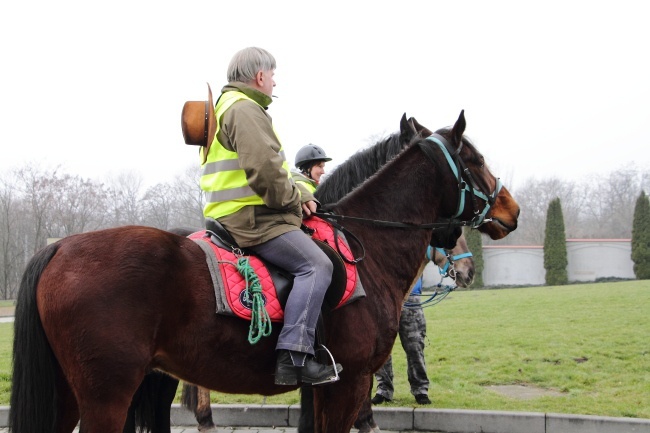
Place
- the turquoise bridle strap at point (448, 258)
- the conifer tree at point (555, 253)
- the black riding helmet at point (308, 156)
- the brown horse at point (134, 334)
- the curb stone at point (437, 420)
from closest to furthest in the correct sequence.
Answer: the brown horse at point (134, 334) < the curb stone at point (437, 420) < the black riding helmet at point (308, 156) < the turquoise bridle strap at point (448, 258) < the conifer tree at point (555, 253)

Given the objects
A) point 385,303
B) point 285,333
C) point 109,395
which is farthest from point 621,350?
point 109,395

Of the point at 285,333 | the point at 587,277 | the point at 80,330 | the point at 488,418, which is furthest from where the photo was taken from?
the point at 587,277

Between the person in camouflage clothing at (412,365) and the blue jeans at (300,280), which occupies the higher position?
the blue jeans at (300,280)

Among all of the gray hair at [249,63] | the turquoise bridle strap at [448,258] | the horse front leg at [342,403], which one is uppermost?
the gray hair at [249,63]

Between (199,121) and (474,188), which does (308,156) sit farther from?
(199,121)

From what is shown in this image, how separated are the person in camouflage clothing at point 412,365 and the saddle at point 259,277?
3.56 m

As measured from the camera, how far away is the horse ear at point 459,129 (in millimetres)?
4520

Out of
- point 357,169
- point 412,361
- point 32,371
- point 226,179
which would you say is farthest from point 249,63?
point 412,361

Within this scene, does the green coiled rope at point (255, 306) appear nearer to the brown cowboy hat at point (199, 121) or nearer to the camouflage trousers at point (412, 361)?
the brown cowboy hat at point (199, 121)

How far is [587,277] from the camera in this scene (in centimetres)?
3538

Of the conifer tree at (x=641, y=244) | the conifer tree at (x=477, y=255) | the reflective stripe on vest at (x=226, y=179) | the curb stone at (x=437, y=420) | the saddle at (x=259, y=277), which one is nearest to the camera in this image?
the saddle at (x=259, y=277)

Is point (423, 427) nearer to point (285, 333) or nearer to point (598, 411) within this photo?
point (598, 411)

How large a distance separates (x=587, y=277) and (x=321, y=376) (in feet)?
115

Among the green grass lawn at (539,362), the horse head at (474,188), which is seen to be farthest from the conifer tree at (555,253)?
the horse head at (474,188)
